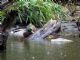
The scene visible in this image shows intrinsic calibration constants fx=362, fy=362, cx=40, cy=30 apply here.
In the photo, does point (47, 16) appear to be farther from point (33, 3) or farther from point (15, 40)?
point (15, 40)

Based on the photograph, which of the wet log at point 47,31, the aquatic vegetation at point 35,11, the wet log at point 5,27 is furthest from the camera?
the aquatic vegetation at point 35,11

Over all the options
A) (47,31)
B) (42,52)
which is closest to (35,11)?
(47,31)

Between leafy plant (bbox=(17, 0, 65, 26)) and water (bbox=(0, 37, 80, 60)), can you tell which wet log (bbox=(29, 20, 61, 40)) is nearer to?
water (bbox=(0, 37, 80, 60))

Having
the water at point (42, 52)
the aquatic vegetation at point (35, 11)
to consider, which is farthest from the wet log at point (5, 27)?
the aquatic vegetation at point (35, 11)

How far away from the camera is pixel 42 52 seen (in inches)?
305

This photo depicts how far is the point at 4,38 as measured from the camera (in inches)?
286

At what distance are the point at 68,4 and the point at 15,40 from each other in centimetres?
875

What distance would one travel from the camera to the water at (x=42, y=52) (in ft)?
23.2

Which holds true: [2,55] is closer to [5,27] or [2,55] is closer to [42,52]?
[5,27]

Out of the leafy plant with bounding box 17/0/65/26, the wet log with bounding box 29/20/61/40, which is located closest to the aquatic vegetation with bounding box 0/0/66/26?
the leafy plant with bounding box 17/0/65/26

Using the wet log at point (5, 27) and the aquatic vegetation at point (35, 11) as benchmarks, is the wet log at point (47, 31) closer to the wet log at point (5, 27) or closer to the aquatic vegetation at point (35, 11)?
the aquatic vegetation at point (35, 11)

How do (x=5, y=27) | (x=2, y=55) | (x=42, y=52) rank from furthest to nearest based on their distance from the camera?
(x=42, y=52)
(x=5, y=27)
(x=2, y=55)

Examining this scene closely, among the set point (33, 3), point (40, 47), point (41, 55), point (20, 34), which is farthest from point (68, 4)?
point (41, 55)

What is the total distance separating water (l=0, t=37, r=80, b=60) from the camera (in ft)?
23.2
